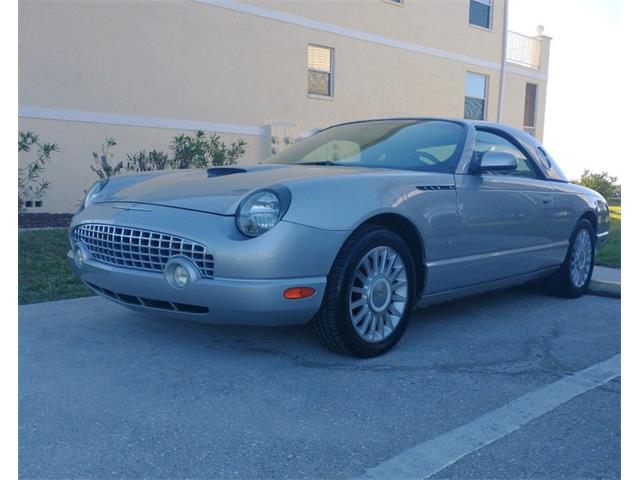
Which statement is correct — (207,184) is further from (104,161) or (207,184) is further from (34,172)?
(34,172)

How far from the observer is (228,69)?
1294cm

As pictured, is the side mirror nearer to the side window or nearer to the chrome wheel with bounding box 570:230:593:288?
the side window

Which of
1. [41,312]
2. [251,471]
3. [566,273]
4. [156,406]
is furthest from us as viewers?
[566,273]

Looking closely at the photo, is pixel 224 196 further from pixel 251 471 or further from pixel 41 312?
pixel 41 312

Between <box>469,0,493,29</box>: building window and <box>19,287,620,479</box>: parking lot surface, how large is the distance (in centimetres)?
1591

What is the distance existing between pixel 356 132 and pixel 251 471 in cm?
318

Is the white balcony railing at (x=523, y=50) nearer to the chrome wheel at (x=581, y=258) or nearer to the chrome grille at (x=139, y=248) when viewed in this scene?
the chrome wheel at (x=581, y=258)

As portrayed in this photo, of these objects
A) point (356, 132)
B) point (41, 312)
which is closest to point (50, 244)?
point (41, 312)

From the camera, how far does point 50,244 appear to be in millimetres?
7543

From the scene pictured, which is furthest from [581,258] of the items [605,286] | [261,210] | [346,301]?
[261,210]

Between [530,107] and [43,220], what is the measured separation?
17256 millimetres

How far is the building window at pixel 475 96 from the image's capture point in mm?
19078

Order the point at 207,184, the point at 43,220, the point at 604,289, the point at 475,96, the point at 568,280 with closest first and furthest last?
the point at 207,184 → the point at 568,280 → the point at 604,289 → the point at 43,220 → the point at 475,96

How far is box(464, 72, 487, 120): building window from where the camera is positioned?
19078 mm
